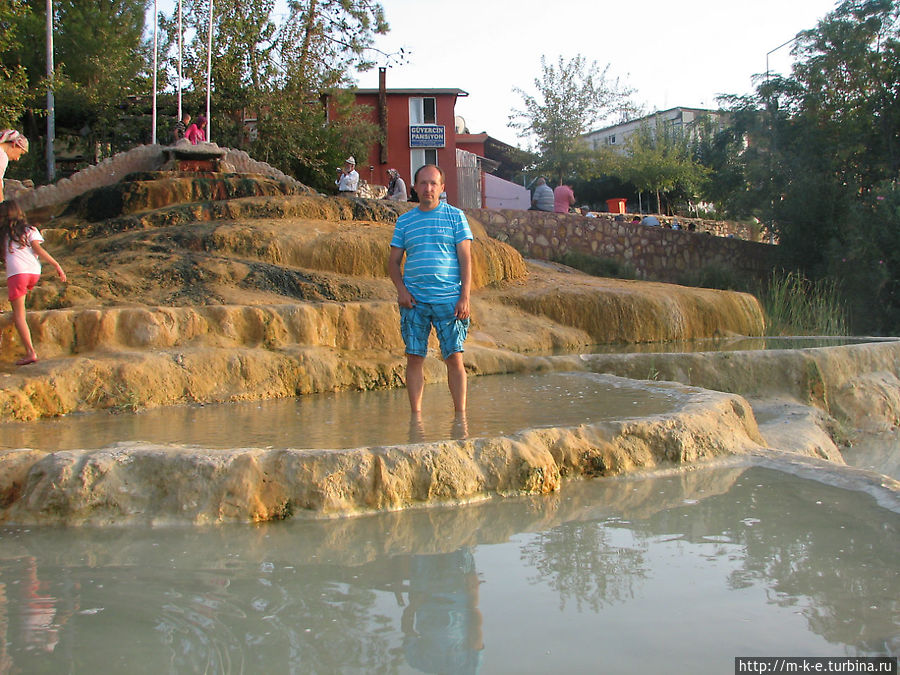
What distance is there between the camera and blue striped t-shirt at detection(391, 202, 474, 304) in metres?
4.56

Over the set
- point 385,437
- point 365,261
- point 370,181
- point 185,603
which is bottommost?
point 185,603

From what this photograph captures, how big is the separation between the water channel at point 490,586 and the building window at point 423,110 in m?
28.1

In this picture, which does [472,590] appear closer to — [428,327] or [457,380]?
[457,380]

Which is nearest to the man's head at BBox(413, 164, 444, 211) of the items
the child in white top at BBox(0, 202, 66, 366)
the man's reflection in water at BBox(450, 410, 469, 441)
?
the man's reflection in water at BBox(450, 410, 469, 441)

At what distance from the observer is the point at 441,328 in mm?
4648

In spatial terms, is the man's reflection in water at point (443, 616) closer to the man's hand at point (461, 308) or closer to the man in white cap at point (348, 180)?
the man's hand at point (461, 308)

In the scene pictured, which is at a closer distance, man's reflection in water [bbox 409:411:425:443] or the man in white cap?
man's reflection in water [bbox 409:411:425:443]

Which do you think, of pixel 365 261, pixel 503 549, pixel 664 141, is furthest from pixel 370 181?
pixel 503 549

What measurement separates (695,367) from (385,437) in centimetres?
415

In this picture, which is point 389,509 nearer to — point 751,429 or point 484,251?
point 751,429

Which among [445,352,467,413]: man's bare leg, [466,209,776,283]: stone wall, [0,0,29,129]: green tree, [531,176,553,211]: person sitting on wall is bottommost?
[445,352,467,413]: man's bare leg

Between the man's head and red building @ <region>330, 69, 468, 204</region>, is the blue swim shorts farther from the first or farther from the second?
red building @ <region>330, 69, 468, 204</region>

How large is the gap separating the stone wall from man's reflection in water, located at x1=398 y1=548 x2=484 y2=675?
15745 mm

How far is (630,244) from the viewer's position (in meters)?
20.0
